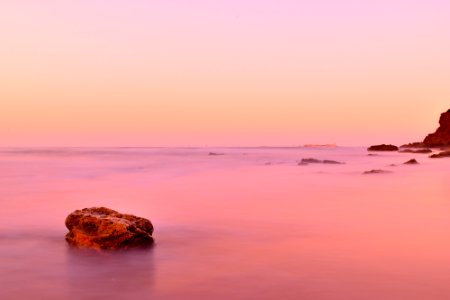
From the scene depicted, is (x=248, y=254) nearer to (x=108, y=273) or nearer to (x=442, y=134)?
(x=108, y=273)

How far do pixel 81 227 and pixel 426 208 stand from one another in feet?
43.4

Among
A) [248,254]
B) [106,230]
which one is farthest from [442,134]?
[106,230]

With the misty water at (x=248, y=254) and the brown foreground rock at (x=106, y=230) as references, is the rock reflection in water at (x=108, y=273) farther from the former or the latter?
the brown foreground rock at (x=106, y=230)

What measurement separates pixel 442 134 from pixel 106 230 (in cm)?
14597

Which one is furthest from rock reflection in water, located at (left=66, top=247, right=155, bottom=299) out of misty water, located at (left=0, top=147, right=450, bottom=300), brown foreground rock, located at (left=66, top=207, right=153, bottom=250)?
brown foreground rock, located at (left=66, top=207, right=153, bottom=250)

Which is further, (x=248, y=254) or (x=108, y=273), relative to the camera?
(x=248, y=254)

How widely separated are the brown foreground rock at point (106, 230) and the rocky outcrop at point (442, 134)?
141029 mm

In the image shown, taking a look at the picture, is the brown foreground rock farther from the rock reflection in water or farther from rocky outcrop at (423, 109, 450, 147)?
rocky outcrop at (423, 109, 450, 147)

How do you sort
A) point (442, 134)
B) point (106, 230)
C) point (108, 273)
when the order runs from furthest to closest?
point (442, 134), point (106, 230), point (108, 273)

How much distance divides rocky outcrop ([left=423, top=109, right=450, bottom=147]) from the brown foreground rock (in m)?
141

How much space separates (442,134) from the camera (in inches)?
5428

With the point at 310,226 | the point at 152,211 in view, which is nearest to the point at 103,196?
the point at 152,211

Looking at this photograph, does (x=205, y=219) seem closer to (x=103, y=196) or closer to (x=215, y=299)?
(x=215, y=299)

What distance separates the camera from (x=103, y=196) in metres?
23.4
